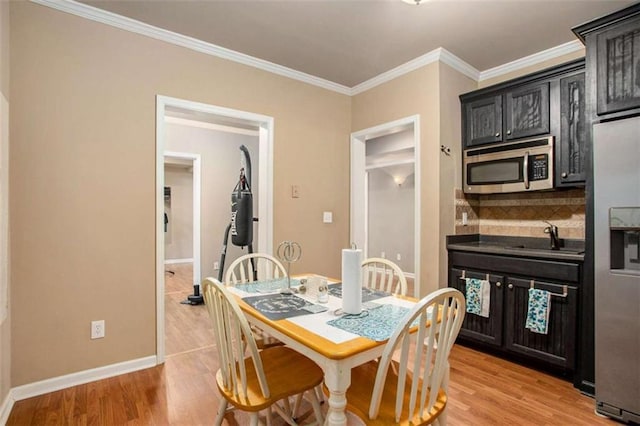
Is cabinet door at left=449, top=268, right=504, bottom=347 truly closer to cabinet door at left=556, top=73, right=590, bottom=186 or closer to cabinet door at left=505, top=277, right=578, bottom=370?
cabinet door at left=505, top=277, right=578, bottom=370

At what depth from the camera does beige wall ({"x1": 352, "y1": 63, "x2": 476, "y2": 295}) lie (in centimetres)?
302

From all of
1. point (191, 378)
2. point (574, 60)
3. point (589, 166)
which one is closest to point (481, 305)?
point (589, 166)

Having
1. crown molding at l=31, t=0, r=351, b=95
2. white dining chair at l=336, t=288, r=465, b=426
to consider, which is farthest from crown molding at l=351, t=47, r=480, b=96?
white dining chair at l=336, t=288, r=465, b=426

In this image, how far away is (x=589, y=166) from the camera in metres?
2.16

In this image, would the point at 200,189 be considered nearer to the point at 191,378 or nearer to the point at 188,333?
the point at 188,333

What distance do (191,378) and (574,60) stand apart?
3.69m

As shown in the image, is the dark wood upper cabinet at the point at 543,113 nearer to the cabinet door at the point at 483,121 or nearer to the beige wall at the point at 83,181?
the cabinet door at the point at 483,121

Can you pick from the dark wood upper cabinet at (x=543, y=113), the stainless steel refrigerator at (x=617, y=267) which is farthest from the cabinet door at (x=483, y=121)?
the stainless steel refrigerator at (x=617, y=267)

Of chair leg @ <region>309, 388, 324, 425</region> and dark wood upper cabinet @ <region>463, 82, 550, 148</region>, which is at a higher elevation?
dark wood upper cabinet @ <region>463, 82, 550, 148</region>

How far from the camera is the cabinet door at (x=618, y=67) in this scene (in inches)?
78.2

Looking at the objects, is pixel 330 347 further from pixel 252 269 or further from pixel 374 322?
pixel 252 269

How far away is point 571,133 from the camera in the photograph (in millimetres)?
2652

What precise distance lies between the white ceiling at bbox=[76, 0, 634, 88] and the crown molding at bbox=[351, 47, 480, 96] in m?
0.06

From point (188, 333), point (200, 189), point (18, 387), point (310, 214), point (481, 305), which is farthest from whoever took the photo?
point (200, 189)
